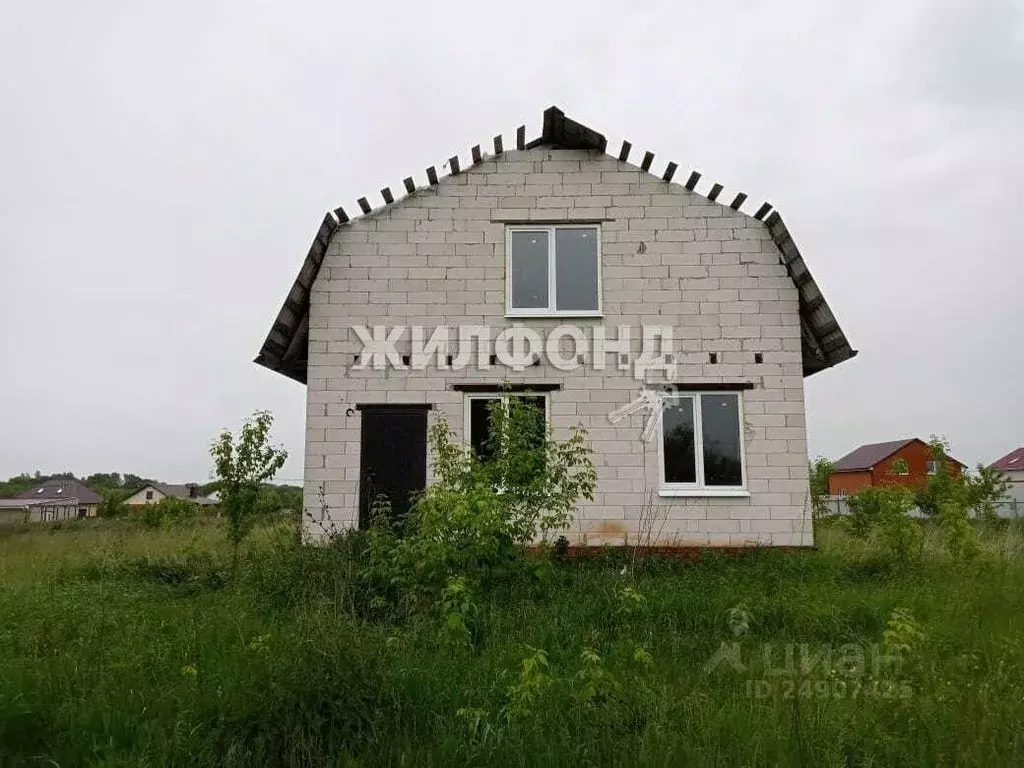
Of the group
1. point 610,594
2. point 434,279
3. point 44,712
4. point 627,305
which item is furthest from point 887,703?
point 434,279

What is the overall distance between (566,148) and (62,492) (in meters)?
75.2

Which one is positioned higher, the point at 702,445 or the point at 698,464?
the point at 702,445

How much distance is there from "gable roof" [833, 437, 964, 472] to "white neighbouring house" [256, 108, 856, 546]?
45552 mm

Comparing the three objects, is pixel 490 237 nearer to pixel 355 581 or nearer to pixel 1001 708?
pixel 355 581

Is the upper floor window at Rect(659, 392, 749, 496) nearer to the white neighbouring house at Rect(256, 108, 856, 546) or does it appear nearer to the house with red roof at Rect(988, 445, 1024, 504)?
the white neighbouring house at Rect(256, 108, 856, 546)

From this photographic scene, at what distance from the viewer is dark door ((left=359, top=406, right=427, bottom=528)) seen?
993cm

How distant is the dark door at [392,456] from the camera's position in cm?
993

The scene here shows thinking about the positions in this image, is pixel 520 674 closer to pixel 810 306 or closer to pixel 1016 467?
pixel 810 306

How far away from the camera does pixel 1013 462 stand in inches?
1994

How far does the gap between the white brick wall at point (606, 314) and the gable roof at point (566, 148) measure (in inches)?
6.1

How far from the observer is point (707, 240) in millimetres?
10484

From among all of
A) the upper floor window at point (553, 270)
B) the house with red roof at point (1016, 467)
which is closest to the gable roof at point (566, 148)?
the upper floor window at point (553, 270)

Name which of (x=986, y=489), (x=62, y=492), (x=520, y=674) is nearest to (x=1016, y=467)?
(x=986, y=489)

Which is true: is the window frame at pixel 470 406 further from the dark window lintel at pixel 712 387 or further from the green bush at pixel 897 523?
the green bush at pixel 897 523
